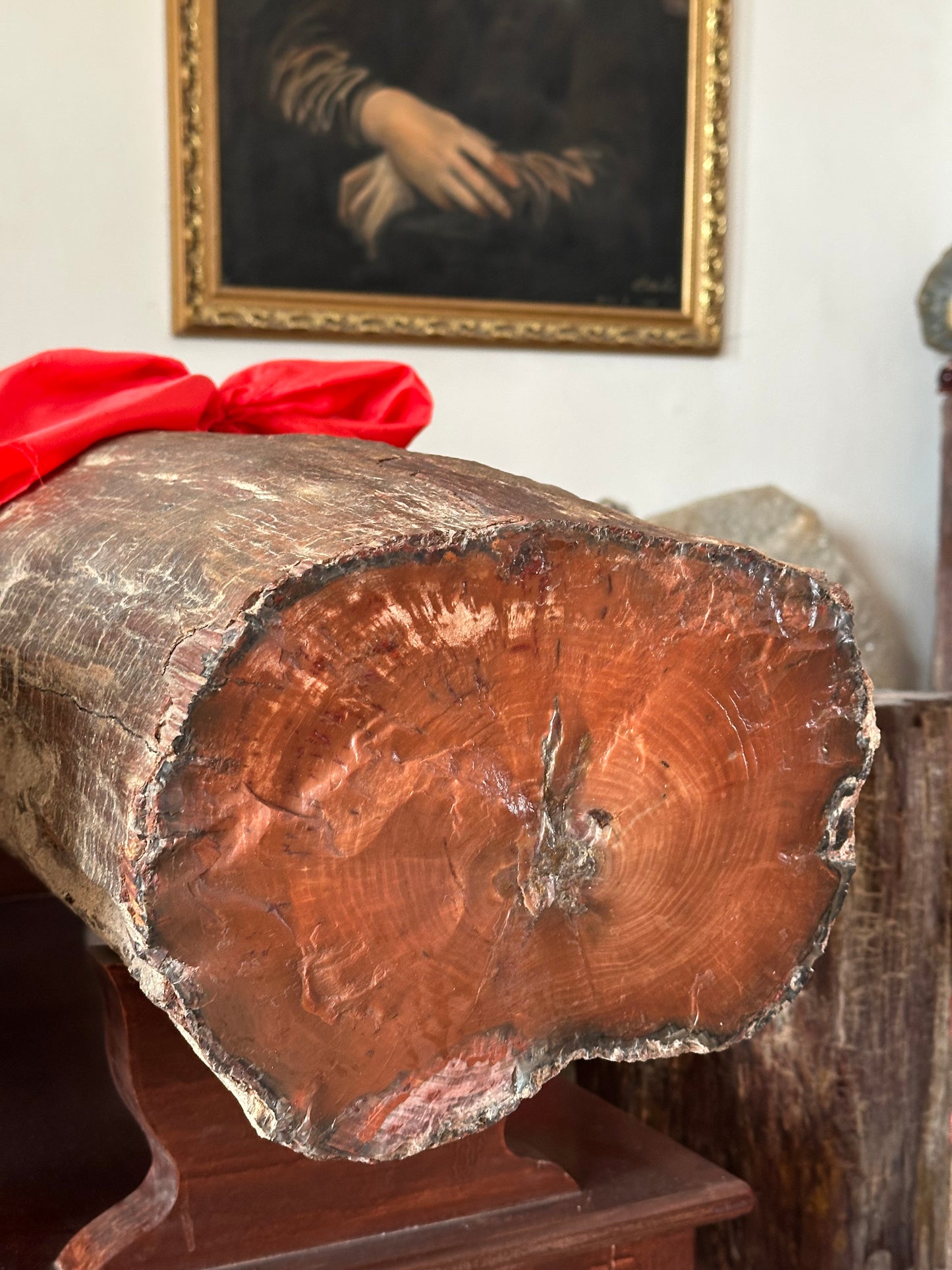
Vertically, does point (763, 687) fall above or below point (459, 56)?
below

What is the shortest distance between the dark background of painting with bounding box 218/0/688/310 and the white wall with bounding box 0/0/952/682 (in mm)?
139

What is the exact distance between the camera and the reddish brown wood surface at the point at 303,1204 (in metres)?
1.00

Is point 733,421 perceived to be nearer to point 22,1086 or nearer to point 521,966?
point 22,1086

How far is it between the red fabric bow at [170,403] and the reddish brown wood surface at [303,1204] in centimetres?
47

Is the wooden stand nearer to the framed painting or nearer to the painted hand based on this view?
the framed painting

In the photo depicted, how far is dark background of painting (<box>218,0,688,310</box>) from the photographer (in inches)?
105

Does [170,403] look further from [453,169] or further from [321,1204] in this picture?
[453,169]

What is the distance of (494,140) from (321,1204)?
2.31 m

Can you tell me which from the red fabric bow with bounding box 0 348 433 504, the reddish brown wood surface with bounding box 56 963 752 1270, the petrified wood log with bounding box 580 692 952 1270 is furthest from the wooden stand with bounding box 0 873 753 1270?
the red fabric bow with bounding box 0 348 433 504

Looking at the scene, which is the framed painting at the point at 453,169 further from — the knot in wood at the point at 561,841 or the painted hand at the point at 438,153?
the knot in wood at the point at 561,841

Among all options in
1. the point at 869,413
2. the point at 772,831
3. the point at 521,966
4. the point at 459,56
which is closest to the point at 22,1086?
the point at 521,966

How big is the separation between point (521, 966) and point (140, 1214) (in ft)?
1.28

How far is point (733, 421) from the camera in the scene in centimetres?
312

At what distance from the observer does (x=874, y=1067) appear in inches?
56.5
